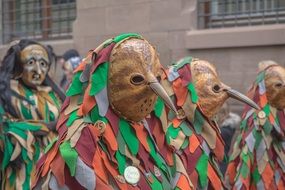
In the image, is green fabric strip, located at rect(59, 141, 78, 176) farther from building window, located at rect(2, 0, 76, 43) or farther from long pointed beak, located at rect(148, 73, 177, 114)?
building window, located at rect(2, 0, 76, 43)

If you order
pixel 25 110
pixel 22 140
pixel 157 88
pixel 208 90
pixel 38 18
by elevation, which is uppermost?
pixel 38 18

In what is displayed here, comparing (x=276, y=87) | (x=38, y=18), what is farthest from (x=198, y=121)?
(x=38, y=18)

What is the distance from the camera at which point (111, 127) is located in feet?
11.3

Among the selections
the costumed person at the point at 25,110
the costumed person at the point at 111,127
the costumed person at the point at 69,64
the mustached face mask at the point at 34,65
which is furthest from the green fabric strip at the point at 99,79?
the costumed person at the point at 69,64

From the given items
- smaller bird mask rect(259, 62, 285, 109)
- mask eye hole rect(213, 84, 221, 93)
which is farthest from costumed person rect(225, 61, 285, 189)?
mask eye hole rect(213, 84, 221, 93)

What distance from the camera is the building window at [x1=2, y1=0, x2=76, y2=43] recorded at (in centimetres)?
1284

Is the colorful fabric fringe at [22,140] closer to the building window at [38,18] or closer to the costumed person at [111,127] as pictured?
the costumed person at [111,127]

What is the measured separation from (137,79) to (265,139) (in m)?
2.75

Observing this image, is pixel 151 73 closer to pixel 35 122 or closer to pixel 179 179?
pixel 179 179

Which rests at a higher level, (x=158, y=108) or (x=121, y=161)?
(x=158, y=108)

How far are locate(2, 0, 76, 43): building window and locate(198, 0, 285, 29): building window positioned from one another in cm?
315

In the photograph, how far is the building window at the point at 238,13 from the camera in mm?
9712

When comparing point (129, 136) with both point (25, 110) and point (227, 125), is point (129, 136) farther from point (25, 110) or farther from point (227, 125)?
point (227, 125)

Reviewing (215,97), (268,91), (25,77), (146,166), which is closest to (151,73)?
(146,166)
